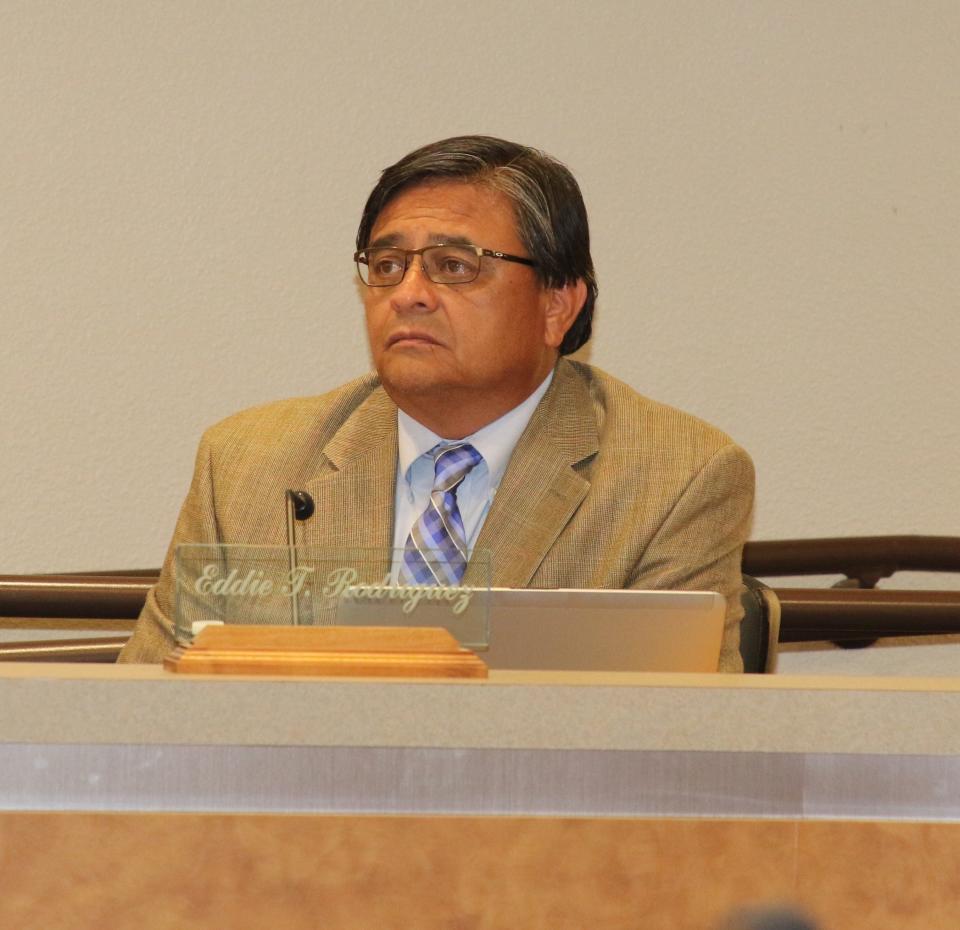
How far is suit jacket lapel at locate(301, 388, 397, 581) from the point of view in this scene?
2.38 m

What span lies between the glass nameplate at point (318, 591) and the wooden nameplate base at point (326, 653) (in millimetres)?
67

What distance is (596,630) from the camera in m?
1.46

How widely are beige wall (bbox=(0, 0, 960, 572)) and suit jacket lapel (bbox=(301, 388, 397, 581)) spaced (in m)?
0.65

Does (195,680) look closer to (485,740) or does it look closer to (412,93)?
(485,740)

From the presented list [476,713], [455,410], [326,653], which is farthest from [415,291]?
[476,713]

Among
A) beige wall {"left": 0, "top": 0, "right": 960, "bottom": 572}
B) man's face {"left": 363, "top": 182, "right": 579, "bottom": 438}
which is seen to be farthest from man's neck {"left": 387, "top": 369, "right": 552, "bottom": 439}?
beige wall {"left": 0, "top": 0, "right": 960, "bottom": 572}

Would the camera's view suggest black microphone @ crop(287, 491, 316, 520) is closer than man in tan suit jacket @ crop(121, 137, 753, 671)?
Yes

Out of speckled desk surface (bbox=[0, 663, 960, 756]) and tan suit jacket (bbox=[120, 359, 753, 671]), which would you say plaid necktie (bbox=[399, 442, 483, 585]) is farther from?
speckled desk surface (bbox=[0, 663, 960, 756])

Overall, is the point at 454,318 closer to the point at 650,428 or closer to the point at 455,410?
the point at 455,410

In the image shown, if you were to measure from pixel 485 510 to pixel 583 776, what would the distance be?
127cm

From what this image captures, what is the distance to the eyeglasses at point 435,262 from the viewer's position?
8.05ft

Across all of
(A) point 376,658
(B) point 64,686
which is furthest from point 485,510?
(B) point 64,686

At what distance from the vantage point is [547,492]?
236cm

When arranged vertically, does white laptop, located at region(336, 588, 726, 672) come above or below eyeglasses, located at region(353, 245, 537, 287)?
below
